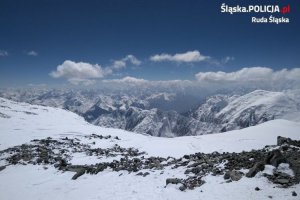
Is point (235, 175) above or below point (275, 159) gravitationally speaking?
below

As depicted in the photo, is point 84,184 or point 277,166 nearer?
point 277,166

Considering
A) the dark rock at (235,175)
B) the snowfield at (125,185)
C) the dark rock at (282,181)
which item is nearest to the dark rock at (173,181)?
the snowfield at (125,185)

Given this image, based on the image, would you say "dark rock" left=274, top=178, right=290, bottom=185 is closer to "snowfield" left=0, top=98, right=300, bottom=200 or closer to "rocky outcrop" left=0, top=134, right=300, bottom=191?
"rocky outcrop" left=0, top=134, right=300, bottom=191

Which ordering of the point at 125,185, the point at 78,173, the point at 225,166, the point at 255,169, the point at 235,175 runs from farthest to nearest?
the point at 78,173, the point at 125,185, the point at 225,166, the point at 235,175, the point at 255,169

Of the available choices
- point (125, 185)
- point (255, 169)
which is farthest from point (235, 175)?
point (125, 185)

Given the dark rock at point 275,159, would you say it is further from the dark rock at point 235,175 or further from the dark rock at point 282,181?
the dark rock at point 235,175

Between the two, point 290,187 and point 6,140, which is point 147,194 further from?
point 6,140

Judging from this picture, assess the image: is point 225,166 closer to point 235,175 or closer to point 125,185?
point 235,175

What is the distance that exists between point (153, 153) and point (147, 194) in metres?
20.7

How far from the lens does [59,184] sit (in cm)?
2784

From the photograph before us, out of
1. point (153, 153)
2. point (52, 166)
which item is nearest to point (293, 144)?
point (153, 153)

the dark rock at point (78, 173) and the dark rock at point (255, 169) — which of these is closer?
the dark rock at point (255, 169)

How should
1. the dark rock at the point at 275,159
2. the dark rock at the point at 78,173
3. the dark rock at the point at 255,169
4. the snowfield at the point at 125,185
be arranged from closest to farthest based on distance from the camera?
the snowfield at the point at 125,185 → the dark rock at the point at 255,169 → the dark rock at the point at 275,159 → the dark rock at the point at 78,173

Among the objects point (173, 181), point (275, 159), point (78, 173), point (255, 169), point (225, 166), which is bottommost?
point (78, 173)
